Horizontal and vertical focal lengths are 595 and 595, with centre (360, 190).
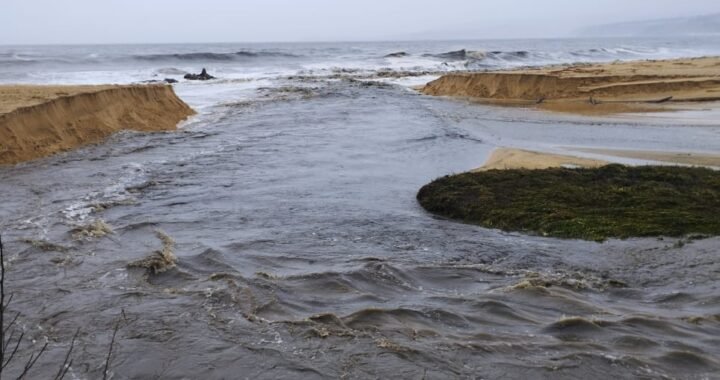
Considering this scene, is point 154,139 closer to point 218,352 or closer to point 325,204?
point 325,204

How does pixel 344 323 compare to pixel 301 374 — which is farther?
pixel 344 323

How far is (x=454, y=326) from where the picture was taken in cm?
474

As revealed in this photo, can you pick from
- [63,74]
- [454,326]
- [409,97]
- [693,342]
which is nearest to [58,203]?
[454,326]

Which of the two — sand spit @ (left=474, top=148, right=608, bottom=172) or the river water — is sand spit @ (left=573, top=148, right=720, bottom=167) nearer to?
sand spit @ (left=474, top=148, right=608, bottom=172)

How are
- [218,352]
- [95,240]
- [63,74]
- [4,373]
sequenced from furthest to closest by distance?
[63,74] → [95,240] → [218,352] → [4,373]

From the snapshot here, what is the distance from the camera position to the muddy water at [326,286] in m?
4.20

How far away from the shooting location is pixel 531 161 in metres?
10.8

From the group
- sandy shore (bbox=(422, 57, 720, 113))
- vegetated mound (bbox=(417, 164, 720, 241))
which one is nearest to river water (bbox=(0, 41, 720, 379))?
vegetated mound (bbox=(417, 164, 720, 241))

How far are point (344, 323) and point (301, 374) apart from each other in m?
0.80

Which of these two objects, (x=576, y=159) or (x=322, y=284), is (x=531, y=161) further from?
(x=322, y=284)

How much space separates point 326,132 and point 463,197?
8.11 metres

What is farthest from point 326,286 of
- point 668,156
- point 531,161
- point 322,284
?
point 668,156

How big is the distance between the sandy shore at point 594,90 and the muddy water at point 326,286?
12605 mm

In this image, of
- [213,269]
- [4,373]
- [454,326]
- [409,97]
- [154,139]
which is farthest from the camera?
[409,97]
